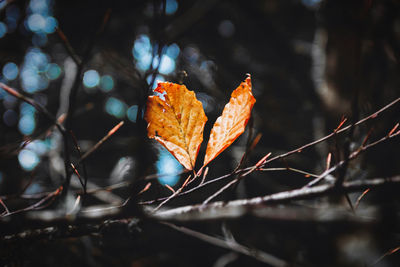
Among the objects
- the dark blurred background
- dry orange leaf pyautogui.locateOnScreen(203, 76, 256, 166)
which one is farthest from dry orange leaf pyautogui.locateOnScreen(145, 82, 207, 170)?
the dark blurred background

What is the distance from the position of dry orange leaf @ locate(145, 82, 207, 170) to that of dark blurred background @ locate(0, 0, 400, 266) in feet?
0.68

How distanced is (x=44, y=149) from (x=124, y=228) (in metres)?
0.85

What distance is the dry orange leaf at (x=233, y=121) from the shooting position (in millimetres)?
195

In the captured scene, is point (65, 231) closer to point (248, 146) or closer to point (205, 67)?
point (248, 146)

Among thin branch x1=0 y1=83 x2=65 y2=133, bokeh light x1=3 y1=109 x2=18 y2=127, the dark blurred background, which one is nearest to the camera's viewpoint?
thin branch x1=0 y1=83 x2=65 y2=133

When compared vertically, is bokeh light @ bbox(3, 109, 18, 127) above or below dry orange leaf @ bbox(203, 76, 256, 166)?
above

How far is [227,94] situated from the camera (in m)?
0.60

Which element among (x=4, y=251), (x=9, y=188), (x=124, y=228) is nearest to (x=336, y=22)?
(x=124, y=228)

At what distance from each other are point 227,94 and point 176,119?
0.39 metres

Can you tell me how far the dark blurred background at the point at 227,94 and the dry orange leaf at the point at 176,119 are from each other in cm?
21

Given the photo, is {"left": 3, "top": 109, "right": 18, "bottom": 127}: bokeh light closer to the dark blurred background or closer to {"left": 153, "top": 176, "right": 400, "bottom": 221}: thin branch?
the dark blurred background

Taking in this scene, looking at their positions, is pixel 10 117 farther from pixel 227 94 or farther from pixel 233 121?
pixel 233 121

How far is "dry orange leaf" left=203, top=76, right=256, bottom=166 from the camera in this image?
0.20 m

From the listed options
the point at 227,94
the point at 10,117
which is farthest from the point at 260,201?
the point at 10,117
